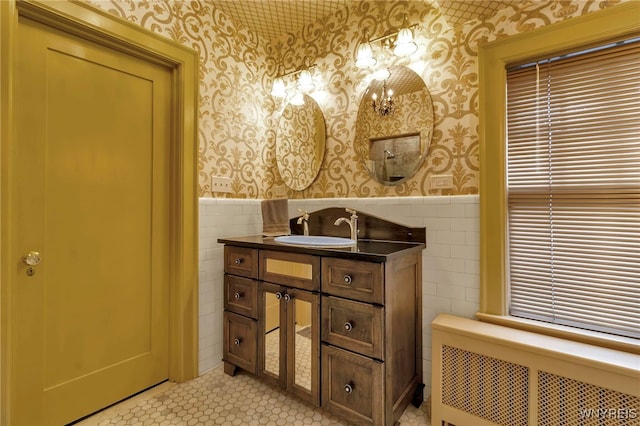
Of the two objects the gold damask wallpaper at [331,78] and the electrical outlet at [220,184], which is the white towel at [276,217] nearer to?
the gold damask wallpaper at [331,78]

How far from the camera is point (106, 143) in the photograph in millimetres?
1777

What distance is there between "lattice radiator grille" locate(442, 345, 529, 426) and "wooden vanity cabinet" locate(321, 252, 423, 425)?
0.24 metres

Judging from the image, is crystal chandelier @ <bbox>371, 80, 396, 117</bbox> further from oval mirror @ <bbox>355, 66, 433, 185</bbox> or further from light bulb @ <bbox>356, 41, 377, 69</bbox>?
light bulb @ <bbox>356, 41, 377, 69</bbox>

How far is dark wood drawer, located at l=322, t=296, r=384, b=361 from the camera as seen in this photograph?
146 centimetres

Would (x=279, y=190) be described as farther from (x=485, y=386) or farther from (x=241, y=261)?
(x=485, y=386)

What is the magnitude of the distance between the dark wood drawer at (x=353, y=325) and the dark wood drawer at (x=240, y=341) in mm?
574

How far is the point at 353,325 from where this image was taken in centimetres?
154

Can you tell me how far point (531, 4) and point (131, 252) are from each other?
8.87 feet

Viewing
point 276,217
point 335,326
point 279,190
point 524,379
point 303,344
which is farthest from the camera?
point 279,190

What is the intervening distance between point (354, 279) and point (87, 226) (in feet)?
5.06

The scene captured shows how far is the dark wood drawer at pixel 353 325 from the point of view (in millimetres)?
1458

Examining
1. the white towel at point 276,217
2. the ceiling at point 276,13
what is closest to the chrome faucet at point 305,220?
the white towel at point 276,217

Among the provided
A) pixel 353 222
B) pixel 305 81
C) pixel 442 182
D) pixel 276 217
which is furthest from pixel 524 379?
pixel 305 81

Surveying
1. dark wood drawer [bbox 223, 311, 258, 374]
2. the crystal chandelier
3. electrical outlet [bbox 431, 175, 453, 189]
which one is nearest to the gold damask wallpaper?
electrical outlet [bbox 431, 175, 453, 189]
